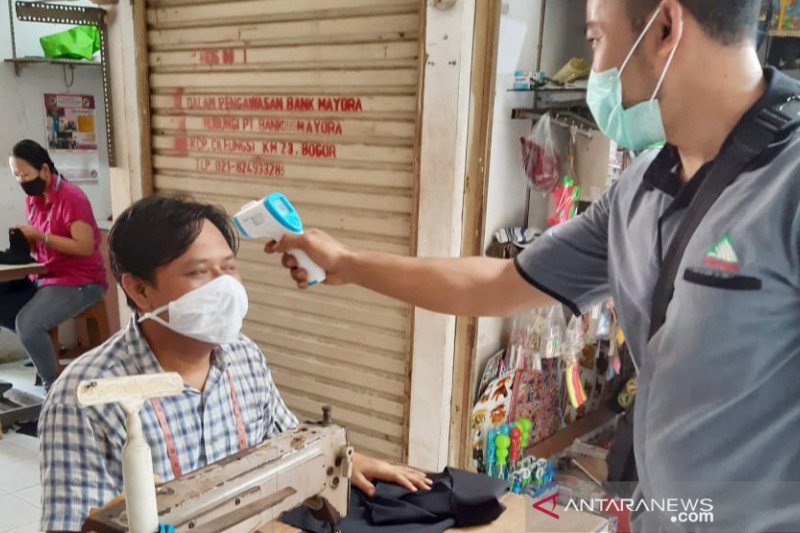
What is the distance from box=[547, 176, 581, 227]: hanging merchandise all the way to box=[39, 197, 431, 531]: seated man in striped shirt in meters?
1.51

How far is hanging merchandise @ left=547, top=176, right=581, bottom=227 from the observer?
283cm

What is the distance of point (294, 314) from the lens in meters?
3.24

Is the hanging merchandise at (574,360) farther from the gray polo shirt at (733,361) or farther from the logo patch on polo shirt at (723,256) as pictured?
the logo patch on polo shirt at (723,256)

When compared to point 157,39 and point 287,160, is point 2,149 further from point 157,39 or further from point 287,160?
point 287,160

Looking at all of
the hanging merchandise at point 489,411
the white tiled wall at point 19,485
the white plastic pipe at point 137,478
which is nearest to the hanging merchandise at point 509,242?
the hanging merchandise at point 489,411

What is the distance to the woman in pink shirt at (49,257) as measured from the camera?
4094mm

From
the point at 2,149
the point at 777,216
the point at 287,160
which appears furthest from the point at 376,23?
the point at 2,149

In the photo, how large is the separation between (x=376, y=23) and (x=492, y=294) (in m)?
1.57

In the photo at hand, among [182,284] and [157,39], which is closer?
[182,284]

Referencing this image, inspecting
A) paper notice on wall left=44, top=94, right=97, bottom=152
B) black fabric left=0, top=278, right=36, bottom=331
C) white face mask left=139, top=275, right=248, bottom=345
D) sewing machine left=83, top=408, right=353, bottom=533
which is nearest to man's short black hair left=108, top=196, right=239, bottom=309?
white face mask left=139, top=275, right=248, bottom=345

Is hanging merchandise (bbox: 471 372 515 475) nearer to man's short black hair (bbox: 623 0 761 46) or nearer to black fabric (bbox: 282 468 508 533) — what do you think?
black fabric (bbox: 282 468 508 533)

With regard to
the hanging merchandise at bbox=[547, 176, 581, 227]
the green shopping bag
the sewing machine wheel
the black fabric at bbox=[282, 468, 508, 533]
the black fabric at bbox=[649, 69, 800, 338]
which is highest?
the green shopping bag

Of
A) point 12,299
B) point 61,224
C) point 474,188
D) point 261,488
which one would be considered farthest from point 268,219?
point 12,299

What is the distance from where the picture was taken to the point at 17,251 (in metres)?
4.12
